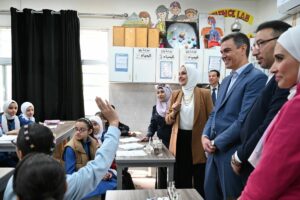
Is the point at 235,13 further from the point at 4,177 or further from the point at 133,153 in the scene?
the point at 4,177

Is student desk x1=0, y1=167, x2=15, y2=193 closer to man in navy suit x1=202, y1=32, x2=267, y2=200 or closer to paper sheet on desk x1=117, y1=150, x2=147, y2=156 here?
paper sheet on desk x1=117, y1=150, x2=147, y2=156

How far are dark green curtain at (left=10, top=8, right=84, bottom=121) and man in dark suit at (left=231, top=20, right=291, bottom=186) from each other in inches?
156

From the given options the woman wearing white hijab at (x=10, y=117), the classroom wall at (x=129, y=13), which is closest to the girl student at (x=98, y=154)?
the woman wearing white hijab at (x=10, y=117)

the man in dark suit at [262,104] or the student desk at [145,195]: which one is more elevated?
the man in dark suit at [262,104]

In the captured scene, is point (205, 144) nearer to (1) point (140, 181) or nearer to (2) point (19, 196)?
(2) point (19, 196)

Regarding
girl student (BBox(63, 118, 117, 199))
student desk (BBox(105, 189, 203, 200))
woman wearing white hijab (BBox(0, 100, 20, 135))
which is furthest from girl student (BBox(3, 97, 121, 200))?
woman wearing white hijab (BBox(0, 100, 20, 135))

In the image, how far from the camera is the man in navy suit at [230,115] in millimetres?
1882

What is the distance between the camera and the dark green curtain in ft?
16.3

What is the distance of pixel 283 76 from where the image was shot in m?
1.11

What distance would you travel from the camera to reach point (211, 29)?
5.40 m

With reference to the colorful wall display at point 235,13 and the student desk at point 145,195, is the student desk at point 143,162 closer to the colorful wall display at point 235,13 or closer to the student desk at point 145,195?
the student desk at point 145,195

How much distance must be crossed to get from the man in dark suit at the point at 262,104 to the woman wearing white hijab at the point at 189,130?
3.83ft

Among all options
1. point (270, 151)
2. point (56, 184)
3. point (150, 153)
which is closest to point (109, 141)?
point (56, 184)

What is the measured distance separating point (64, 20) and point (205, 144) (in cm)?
389
